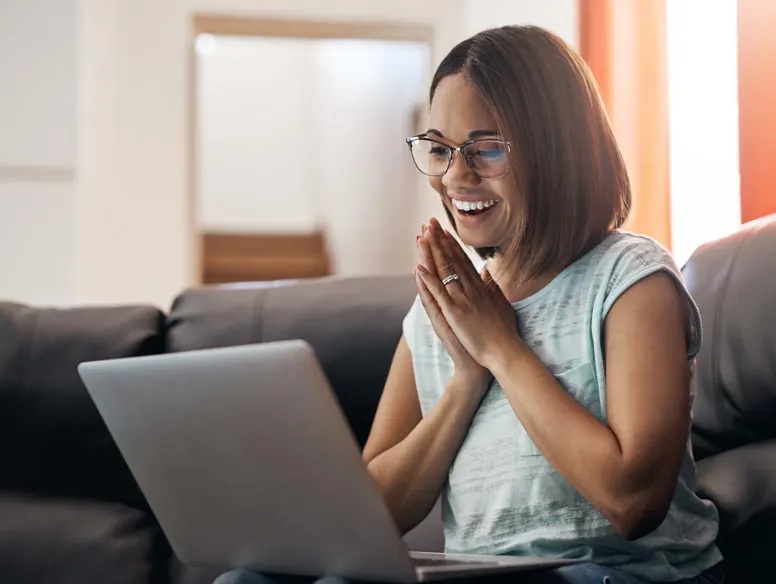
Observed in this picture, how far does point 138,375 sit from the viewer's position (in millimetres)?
1062

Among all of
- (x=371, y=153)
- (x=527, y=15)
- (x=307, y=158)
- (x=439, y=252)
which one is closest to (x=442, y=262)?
(x=439, y=252)

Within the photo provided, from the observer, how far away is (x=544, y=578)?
95 centimetres

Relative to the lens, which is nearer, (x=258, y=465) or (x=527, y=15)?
(x=258, y=465)

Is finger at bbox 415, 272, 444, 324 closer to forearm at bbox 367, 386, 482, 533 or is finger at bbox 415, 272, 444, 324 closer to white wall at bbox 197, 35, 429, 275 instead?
forearm at bbox 367, 386, 482, 533

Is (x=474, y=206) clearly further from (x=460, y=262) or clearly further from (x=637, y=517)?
(x=637, y=517)

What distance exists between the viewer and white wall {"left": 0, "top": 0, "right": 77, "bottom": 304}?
3354mm

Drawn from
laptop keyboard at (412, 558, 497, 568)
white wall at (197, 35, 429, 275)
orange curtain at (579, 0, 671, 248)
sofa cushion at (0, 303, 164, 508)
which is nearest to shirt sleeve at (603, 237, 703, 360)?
laptop keyboard at (412, 558, 497, 568)

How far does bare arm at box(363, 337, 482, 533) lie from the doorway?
3.14 metres

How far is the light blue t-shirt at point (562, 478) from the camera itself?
114 centimetres

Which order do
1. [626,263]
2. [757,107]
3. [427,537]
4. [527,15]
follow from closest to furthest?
[626,263] < [427,537] < [757,107] < [527,15]

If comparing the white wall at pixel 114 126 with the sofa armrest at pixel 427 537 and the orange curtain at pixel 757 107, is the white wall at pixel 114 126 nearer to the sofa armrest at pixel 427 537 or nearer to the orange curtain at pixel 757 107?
the orange curtain at pixel 757 107

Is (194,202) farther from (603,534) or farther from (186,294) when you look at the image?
(603,534)

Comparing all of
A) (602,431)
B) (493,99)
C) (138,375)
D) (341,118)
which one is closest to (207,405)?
(138,375)

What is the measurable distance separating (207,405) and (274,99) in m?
6.03
